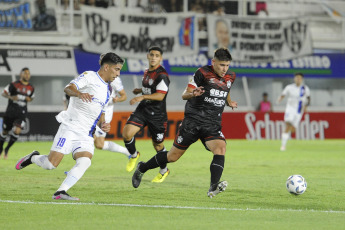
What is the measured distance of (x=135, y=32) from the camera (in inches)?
1130

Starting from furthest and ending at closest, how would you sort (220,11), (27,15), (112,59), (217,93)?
(220,11)
(27,15)
(217,93)
(112,59)

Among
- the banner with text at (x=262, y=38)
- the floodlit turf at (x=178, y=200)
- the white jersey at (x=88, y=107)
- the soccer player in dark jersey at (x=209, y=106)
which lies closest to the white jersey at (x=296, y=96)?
the banner with text at (x=262, y=38)

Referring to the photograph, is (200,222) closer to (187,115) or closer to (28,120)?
(187,115)

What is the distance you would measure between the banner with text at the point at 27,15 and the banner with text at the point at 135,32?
1203mm

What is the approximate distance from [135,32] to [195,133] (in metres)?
18.5

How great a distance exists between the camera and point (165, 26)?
2919 centimetres

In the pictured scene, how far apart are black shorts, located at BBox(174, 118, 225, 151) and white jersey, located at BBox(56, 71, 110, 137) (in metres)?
1.26

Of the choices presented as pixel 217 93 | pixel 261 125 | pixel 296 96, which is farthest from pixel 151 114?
pixel 261 125

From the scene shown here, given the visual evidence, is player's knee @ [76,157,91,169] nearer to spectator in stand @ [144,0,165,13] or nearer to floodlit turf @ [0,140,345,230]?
floodlit turf @ [0,140,345,230]

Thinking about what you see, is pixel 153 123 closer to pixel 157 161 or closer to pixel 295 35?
pixel 157 161

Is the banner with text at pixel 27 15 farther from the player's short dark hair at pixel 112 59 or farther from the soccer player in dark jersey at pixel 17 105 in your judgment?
the player's short dark hair at pixel 112 59

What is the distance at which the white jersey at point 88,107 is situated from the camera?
32.3 feet

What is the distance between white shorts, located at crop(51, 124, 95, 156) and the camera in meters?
9.80

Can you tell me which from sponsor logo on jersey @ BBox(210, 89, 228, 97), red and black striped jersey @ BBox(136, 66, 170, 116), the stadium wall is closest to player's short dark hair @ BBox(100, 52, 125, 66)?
sponsor logo on jersey @ BBox(210, 89, 228, 97)
